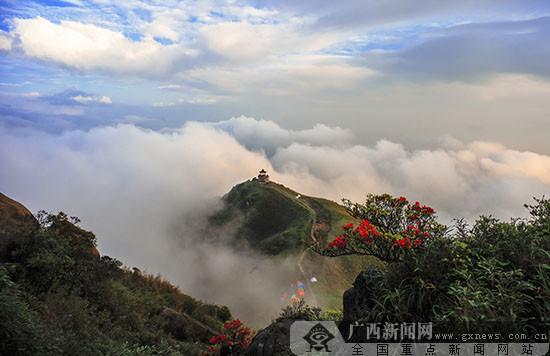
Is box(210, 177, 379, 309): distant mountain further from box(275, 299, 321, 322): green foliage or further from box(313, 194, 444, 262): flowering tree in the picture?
box(313, 194, 444, 262): flowering tree

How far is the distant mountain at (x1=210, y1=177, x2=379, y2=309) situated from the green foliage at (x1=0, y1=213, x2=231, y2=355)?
15435mm

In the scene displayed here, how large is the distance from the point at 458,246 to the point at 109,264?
15.1m

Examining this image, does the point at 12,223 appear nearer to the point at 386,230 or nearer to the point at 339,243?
the point at 339,243

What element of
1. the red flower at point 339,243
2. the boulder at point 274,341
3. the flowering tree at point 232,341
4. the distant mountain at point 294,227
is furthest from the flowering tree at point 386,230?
the distant mountain at point 294,227

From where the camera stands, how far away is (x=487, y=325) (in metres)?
4.71

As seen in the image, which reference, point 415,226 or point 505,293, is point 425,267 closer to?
point 505,293

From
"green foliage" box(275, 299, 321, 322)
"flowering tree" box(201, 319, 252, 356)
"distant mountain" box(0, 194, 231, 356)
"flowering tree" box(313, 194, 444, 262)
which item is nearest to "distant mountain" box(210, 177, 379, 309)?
"distant mountain" box(0, 194, 231, 356)

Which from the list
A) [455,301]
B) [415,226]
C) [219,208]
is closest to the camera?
[455,301]

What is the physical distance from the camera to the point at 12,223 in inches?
535

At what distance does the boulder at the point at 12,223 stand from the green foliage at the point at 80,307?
0.33 m

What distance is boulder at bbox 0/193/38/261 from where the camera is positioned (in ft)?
39.5

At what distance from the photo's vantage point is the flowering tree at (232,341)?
8.66 meters

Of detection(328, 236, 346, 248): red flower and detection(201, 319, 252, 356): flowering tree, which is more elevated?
detection(328, 236, 346, 248): red flower

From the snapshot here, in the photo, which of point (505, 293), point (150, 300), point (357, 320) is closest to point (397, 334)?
point (357, 320)
